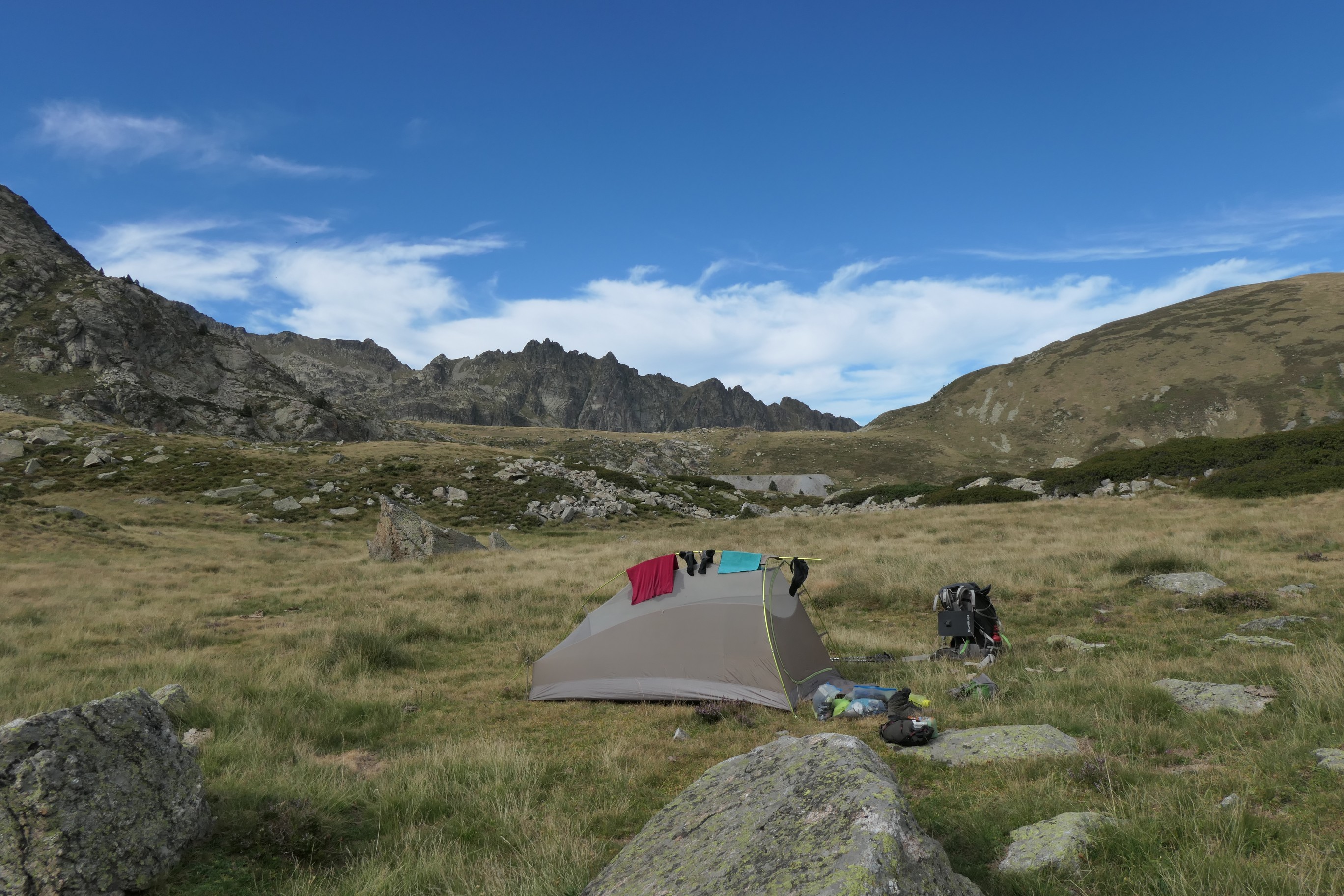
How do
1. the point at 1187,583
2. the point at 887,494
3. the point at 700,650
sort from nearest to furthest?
the point at 700,650, the point at 1187,583, the point at 887,494

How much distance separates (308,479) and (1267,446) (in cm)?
5875

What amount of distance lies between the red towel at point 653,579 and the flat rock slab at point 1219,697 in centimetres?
665

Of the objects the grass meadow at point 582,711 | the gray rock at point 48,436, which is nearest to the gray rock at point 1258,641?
the grass meadow at point 582,711

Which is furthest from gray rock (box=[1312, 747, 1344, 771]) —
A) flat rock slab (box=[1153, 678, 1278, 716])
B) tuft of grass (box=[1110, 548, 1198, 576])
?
tuft of grass (box=[1110, 548, 1198, 576])

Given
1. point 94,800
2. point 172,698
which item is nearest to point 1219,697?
point 94,800

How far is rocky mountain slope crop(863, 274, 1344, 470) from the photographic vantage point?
96000 mm

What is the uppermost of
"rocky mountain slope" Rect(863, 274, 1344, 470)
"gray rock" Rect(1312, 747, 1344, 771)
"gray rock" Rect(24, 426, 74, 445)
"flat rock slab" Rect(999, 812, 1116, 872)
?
"rocky mountain slope" Rect(863, 274, 1344, 470)

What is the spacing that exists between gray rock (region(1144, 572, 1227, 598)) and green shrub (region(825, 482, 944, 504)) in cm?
3673

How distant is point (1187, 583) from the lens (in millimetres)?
13500

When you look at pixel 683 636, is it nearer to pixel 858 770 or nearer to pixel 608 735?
pixel 608 735

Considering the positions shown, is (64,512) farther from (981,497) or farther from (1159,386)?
(1159,386)

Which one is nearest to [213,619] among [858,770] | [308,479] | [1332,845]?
[858,770]

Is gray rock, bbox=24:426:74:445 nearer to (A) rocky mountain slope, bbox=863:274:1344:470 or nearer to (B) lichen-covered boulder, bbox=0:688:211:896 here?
(B) lichen-covered boulder, bbox=0:688:211:896

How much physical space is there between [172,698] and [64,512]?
26901 millimetres
